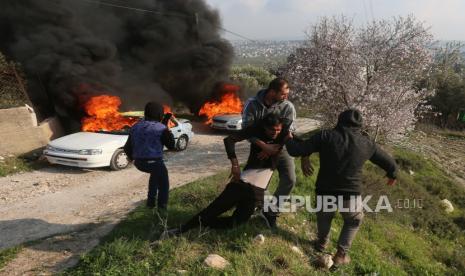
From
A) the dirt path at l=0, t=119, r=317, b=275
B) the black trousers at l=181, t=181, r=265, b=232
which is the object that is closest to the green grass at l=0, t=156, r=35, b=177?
the dirt path at l=0, t=119, r=317, b=275

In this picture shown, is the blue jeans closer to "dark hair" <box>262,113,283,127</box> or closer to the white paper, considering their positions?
the white paper

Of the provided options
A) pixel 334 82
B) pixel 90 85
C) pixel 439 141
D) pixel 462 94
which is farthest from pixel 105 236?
pixel 462 94

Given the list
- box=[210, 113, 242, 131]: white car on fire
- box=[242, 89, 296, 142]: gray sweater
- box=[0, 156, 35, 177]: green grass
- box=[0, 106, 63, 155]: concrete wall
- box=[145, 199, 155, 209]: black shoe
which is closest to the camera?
box=[242, 89, 296, 142]: gray sweater

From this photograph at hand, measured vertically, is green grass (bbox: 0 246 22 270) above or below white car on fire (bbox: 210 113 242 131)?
below

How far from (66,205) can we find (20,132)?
17.8 ft

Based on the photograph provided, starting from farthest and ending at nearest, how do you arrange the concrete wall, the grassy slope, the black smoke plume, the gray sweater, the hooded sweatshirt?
the black smoke plume → the concrete wall → the gray sweater → the grassy slope → the hooded sweatshirt

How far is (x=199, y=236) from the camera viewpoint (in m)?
5.18

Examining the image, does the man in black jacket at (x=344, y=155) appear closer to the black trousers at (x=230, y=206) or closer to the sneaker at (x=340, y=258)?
the sneaker at (x=340, y=258)

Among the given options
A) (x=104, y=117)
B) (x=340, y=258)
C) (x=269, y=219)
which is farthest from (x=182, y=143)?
(x=340, y=258)

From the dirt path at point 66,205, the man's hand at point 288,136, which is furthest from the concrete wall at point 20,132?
the man's hand at point 288,136

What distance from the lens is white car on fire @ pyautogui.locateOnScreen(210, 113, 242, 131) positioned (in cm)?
1714

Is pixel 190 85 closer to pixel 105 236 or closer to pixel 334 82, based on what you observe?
pixel 334 82

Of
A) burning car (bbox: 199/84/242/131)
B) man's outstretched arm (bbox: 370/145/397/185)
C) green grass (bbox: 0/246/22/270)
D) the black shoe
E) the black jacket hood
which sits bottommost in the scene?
green grass (bbox: 0/246/22/270)

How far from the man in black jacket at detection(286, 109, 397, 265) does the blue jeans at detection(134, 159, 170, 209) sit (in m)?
2.23
